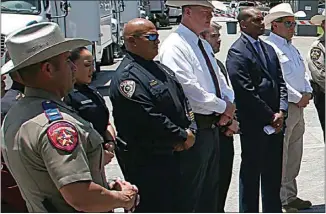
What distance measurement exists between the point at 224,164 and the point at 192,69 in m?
1.06

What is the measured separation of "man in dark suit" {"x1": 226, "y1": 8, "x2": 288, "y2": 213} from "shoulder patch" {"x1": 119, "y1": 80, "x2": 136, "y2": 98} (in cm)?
127

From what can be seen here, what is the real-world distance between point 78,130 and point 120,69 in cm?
157

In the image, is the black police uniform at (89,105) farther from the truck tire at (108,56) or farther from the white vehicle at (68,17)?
the truck tire at (108,56)

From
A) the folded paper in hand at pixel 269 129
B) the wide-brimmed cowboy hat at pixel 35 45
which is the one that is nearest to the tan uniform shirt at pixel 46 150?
the wide-brimmed cowboy hat at pixel 35 45

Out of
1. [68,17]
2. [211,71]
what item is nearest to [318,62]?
[211,71]

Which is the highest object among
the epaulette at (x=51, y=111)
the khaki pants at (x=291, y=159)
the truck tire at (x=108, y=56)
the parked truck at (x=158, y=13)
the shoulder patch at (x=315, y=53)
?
the epaulette at (x=51, y=111)

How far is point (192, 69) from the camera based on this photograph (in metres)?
4.24

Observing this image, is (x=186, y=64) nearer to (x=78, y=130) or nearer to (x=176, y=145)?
(x=176, y=145)

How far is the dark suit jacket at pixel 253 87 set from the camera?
466 cm

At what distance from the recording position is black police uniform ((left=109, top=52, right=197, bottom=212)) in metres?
3.71

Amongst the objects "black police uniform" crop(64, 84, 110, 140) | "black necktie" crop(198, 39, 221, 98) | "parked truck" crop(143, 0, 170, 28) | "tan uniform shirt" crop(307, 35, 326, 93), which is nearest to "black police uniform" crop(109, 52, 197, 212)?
"black police uniform" crop(64, 84, 110, 140)

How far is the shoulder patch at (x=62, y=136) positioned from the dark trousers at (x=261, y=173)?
2.83 metres

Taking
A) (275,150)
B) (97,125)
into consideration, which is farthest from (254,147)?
(97,125)

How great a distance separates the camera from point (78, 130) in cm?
229
